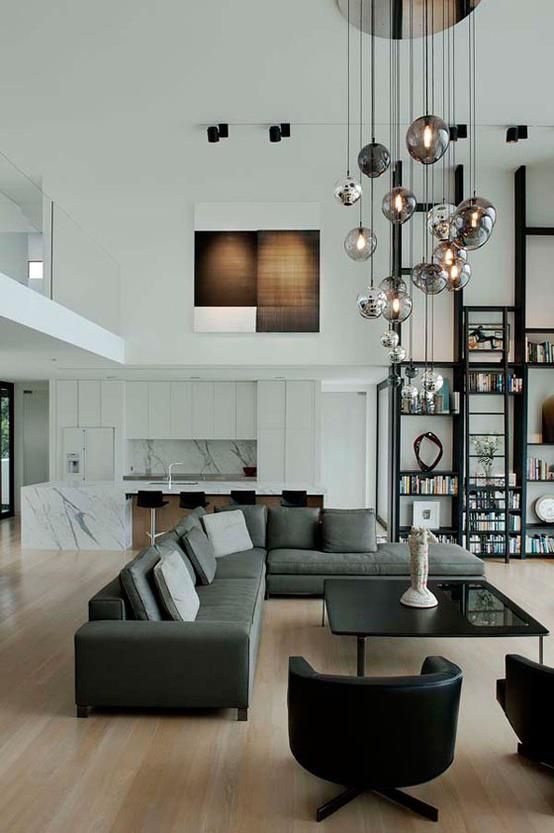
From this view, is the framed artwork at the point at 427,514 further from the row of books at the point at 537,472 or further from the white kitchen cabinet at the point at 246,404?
the white kitchen cabinet at the point at 246,404

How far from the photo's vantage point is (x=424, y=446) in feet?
28.0

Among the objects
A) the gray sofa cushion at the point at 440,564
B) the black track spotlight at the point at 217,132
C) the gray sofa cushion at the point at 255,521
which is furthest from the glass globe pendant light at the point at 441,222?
the gray sofa cushion at the point at 255,521

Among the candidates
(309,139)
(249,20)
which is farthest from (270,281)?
(249,20)

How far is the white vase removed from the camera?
456 cm

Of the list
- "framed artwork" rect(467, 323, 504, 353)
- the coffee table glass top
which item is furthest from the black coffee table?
"framed artwork" rect(467, 323, 504, 353)

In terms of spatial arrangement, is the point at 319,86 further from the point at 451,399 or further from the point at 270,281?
the point at 451,399

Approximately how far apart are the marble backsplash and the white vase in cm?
616

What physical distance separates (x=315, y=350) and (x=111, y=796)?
20.7 feet

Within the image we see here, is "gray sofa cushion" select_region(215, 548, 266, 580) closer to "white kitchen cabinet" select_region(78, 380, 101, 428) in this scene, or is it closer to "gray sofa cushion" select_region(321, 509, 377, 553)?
"gray sofa cushion" select_region(321, 509, 377, 553)

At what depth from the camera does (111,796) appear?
288cm

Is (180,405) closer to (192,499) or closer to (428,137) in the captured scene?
(192,499)

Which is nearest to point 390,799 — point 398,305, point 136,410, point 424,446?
point 398,305

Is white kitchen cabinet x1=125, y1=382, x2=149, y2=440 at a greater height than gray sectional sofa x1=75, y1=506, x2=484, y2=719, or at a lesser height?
greater

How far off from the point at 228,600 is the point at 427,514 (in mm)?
4571
